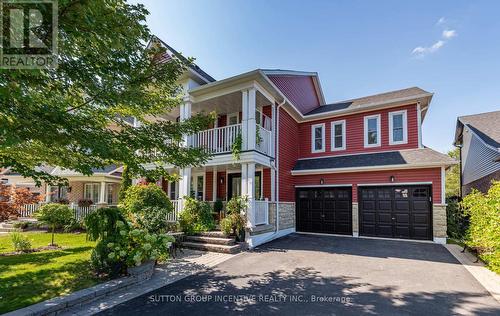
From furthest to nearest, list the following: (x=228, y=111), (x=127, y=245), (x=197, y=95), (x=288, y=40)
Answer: (x=228, y=111) < (x=288, y=40) < (x=197, y=95) < (x=127, y=245)

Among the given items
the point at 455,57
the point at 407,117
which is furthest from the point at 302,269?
the point at 455,57

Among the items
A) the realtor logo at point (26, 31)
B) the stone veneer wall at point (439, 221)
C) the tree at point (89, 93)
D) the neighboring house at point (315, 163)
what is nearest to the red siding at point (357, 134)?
the neighboring house at point (315, 163)

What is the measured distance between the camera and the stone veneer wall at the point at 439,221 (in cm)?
1013

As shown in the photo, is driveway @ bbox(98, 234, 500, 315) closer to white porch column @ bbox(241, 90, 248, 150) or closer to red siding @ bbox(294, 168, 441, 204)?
red siding @ bbox(294, 168, 441, 204)

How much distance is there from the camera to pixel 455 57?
10273 millimetres

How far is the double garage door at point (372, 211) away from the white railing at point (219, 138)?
5.10 m

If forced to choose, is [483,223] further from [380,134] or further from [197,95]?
[197,95]

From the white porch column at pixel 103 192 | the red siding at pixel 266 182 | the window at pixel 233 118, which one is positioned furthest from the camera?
the white porch column at pixel 103 192

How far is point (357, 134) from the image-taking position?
42.2ft

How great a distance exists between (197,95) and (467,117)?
16489 millimetres

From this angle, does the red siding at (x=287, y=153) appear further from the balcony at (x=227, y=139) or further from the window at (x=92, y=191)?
the window at (x=92, y=191)

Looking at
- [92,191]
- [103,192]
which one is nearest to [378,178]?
[103,192]

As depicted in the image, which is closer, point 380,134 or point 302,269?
point 302,269

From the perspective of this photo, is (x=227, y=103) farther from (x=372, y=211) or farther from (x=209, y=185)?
(x=372, y=211)
